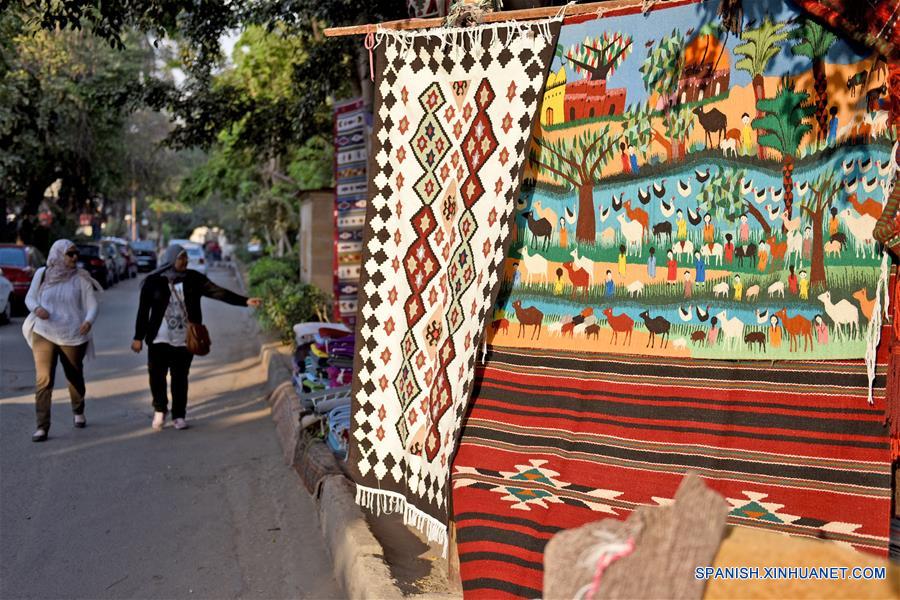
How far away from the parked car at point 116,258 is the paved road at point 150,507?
26745 millimetres

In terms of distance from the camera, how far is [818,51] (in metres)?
3.45

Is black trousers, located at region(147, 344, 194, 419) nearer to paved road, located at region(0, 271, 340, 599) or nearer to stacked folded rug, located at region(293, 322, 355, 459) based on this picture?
paved road, located at region(0, 271, 340, 599)

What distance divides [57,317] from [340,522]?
4.83m

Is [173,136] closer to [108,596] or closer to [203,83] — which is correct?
[203,83]

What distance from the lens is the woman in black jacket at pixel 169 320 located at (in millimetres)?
9438

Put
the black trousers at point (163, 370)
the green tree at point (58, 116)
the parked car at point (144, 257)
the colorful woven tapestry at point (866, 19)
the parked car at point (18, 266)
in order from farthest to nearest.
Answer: the parked car at point (144, 257) → the green tree at point (58, 116) → the parked car at point (18, 266) → the black trousers at point (163, 370) → the colorful woven tapestry at point (866, 19)

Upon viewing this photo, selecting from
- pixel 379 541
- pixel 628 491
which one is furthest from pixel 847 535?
pixel 379 541

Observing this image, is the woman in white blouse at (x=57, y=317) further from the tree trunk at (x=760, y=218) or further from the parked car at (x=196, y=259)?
the parked car at (x=196, y=259)

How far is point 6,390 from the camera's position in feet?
38.3

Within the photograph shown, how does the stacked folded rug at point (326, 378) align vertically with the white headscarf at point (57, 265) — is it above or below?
below

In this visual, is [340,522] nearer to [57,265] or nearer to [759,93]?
[759,93]

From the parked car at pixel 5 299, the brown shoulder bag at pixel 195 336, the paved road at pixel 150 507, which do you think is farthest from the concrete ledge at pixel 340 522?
the parked car at pixel 5 299

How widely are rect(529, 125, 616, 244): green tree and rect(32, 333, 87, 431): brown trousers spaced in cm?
659

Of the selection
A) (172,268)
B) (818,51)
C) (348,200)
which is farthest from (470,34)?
(348,200)
